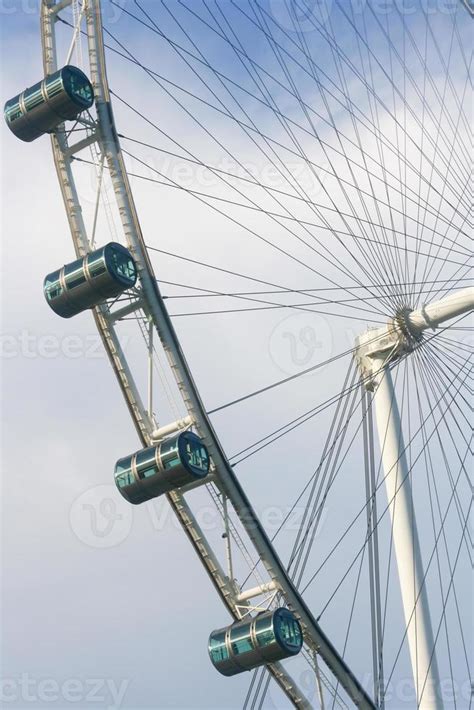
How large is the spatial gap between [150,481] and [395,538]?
228 inches

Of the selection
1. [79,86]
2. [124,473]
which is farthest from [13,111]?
[124,473]

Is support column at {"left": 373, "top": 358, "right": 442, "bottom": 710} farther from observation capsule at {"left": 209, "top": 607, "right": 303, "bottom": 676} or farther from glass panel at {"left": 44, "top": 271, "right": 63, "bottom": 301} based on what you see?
glass panel at {"left": 44, "top": 271, "right": 63, "bottom": 301}

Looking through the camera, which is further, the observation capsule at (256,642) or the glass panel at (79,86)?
the glass panel at (79,86)

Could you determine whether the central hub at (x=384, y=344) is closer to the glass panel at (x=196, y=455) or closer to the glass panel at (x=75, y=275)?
the glass panel at (x=196, y=455)

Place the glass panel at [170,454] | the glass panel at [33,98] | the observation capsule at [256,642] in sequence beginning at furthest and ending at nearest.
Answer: the glass panel at [33,98]
the observation capsule at [256,642]
the glass panel at [170,454]

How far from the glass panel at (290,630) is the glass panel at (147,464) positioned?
404 cm

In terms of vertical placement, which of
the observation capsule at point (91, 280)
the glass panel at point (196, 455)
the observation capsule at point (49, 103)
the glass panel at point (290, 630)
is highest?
the observation capsule at point (49, 103)

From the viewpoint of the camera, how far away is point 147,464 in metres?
28.6

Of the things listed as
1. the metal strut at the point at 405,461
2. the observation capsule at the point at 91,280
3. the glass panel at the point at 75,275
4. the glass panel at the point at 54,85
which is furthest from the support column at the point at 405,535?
the glass panel at the point at 54,85

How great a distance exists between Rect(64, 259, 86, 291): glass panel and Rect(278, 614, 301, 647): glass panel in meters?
8.14

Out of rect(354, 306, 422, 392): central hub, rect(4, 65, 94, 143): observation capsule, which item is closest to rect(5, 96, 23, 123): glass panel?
rect(4, 65, 94, 143): observation capsule

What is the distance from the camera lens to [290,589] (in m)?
30.0

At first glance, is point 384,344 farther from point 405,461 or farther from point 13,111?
point 13,111

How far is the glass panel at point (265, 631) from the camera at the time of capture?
28.6 meters
